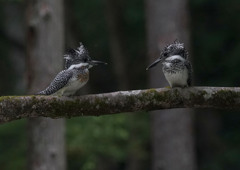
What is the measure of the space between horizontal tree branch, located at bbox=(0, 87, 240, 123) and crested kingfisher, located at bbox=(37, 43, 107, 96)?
0.32 metres

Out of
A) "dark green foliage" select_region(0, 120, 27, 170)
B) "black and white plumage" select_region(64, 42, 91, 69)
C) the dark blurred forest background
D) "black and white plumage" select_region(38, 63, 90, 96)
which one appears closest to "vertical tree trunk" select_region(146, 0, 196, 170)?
the dark blurred forest background

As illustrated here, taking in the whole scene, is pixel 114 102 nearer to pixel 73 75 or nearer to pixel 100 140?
pixel 73 75

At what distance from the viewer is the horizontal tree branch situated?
5.18 metres

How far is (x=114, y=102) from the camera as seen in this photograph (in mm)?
5367

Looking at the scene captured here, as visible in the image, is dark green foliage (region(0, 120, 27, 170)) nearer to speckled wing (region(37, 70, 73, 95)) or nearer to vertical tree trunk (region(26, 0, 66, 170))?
vertical tree trunk (region(26, 0, 66, 170))

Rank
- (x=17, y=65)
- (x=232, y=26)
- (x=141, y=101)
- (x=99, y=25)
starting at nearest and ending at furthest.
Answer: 1. (x=141, y=101)
2. (x=232, y=26)
3. (x=99, y=25)
4. (x=17, y=65)

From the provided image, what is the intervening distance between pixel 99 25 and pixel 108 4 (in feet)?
7.66

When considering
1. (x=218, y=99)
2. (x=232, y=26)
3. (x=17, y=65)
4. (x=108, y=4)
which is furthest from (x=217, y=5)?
(x=218, y=99)

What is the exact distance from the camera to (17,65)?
17141 millimetres

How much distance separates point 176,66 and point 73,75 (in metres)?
1.03

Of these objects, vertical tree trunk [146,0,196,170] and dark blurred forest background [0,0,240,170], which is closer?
vertical tree trunk [146,0,196,170]

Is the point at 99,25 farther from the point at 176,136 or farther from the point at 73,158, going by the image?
the point at 176,136

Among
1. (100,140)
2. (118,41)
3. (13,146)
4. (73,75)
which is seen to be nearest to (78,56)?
(73,75)

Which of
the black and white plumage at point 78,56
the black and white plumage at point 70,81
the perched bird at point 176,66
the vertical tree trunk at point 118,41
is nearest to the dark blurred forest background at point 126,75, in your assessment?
the vertical tree trunk at point 118,41
